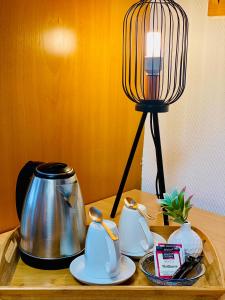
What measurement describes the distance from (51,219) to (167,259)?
29 centimetres

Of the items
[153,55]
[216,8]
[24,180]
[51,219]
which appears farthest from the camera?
[216,8]

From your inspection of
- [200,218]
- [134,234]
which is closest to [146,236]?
[134,234]

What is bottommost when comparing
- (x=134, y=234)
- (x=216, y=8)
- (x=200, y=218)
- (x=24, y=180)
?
(x=200, y=218)

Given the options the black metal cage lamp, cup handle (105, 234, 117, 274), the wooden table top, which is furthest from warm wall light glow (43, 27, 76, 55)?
cup handle (105, 234, 117, 274)

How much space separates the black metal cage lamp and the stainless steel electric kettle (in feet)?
1.24

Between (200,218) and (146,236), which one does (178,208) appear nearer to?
(146,236)

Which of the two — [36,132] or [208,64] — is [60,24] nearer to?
[36,132]

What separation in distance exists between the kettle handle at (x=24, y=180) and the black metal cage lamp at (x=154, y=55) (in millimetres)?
383

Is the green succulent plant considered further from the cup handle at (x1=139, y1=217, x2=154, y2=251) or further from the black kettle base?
the black kettle base

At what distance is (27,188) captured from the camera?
0.93 meters

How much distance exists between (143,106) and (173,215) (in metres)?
0.36

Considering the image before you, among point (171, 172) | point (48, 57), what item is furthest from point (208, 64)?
point (48, 57)

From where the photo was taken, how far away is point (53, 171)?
0.85 meters

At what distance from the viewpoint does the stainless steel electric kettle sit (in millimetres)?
835
